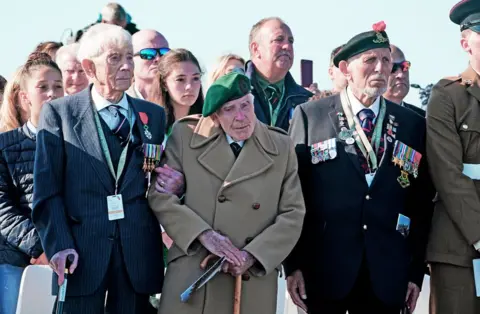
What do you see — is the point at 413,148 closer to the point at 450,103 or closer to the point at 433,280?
the point at 450,103

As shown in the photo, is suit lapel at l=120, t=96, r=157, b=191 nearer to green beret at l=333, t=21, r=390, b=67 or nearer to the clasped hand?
the clasped hand

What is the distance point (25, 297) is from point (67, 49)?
237cm

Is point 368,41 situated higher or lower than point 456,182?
higher

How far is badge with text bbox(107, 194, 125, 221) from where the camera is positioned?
582 centimetres

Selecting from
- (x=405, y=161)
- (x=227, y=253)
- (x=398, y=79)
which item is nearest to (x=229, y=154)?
(x=227, y=253)

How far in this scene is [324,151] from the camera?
632cm

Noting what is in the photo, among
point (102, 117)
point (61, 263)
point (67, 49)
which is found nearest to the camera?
point (61, 263)

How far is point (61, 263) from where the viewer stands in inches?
222

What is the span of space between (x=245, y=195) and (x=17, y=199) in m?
1.77

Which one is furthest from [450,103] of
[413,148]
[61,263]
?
[61,263]

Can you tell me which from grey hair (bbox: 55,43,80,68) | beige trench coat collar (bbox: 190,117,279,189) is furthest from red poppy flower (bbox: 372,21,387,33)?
grey hair (bbox: 55,43,80,68)

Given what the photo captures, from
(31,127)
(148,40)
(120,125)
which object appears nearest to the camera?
(120,125)

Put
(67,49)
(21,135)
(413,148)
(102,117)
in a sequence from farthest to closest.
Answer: (67,49) → (21,135) → (413,148) → (102,117)

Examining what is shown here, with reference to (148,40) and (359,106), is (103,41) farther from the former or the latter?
(148,40)
